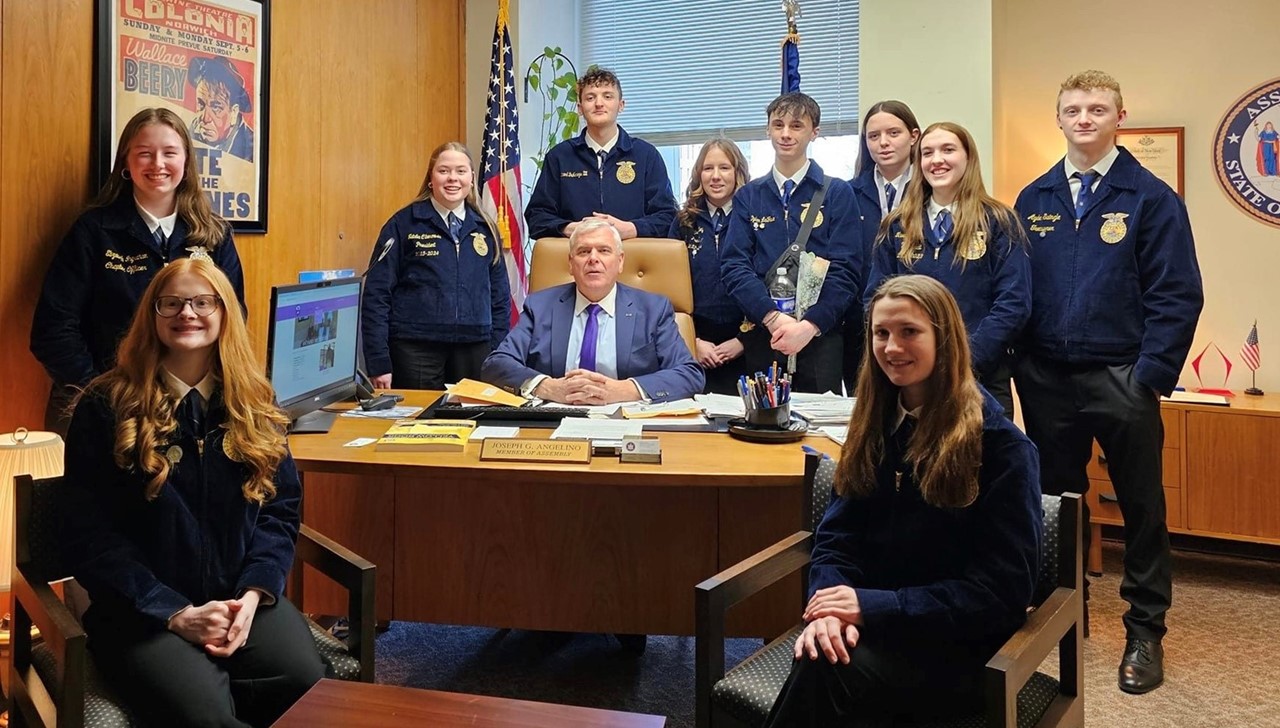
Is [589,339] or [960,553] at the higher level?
[589,339]

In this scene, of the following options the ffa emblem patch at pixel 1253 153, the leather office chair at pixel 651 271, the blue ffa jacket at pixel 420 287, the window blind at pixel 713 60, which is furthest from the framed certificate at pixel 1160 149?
the blue ffa jacket at pixel 420 287

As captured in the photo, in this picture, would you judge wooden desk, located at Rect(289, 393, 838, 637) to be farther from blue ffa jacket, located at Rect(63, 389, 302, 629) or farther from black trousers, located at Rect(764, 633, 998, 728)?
black trousers, located at Rect(764, 633, 998, 728)

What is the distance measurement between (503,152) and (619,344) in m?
2.05

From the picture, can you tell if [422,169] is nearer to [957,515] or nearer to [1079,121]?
[1079,121]

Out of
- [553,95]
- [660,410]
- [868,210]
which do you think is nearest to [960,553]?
A: [660,410]

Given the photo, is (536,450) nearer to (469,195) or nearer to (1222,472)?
(469,195)

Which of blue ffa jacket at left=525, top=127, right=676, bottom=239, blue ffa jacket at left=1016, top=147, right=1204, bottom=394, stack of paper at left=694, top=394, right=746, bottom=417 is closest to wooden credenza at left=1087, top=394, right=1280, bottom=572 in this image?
blue ffa jacket at left=1016, top=147, right=1204, bottom=394

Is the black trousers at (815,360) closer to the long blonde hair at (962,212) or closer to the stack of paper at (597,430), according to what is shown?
the long blonde hair at (962,212)

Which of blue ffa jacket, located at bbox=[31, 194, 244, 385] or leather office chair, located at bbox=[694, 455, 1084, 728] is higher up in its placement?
blue ffa jacket, located at bbox=[31, 194, 244, 385]

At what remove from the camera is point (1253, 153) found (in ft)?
13.2

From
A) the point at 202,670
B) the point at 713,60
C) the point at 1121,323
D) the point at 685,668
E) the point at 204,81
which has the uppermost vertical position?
the point at 713,60

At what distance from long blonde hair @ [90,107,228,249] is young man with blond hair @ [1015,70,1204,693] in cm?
241

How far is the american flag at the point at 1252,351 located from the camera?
13.1 ft

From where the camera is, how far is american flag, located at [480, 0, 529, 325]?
469 centimetres
